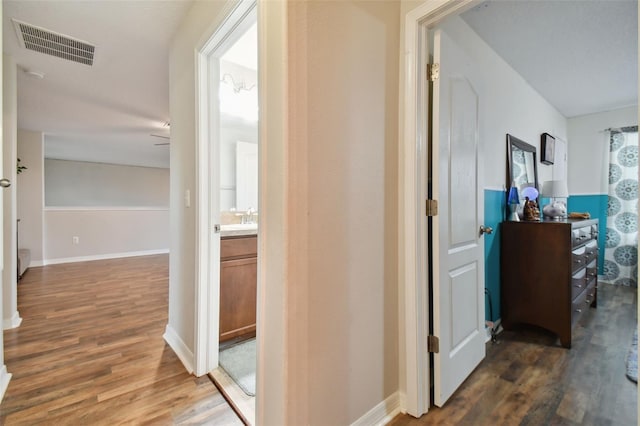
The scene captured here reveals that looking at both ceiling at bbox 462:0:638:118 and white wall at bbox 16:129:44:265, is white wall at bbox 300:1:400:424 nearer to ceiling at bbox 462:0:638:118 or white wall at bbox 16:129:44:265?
ceiling at bbox 462:0:638:118

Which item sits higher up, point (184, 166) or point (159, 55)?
point (159, 55)

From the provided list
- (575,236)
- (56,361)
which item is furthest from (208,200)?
(575,236)

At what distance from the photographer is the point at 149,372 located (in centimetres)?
177

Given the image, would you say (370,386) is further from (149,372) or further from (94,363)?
(94,363)

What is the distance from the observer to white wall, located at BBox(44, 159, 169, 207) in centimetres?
660

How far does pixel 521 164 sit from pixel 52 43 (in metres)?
4.23

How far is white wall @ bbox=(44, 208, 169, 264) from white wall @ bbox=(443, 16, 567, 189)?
258 inches

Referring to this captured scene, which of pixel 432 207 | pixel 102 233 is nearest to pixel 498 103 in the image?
pixel 432 207

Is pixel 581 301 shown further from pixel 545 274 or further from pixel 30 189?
pixel 30 189

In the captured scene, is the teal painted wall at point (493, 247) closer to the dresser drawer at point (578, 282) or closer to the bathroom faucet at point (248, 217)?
the dresser drawer at point (578, 282)

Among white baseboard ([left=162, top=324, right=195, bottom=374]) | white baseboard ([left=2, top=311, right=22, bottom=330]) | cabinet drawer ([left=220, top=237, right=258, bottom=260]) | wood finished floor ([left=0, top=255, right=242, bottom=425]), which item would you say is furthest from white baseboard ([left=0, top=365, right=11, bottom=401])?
cabinet drawer ([left=220, top=237, right=258, bottom=260])

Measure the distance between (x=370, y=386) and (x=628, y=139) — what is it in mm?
4897

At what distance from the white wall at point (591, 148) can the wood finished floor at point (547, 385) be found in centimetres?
241

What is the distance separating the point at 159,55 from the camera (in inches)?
93.9
